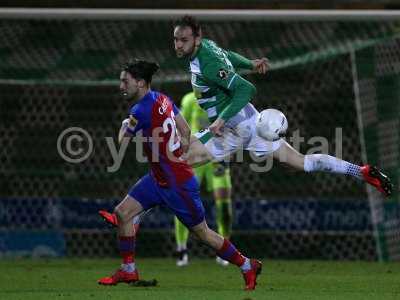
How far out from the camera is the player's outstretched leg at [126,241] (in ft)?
28.2

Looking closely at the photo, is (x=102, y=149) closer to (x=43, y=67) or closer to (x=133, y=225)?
(x=43, y=67)

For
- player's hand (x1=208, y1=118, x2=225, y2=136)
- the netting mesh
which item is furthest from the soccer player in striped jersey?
the netting mesh

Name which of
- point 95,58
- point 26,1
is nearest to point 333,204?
point 95,58

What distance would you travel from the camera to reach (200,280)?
997 centimetres

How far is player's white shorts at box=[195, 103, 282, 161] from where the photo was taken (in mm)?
9711

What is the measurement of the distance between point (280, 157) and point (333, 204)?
3.73 metres

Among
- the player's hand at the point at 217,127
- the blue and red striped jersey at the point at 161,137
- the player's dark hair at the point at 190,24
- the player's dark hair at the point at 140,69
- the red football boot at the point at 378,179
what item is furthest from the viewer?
the red football boot at the point at 378,179

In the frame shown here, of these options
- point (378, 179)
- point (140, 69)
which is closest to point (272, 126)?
point (378, 179)

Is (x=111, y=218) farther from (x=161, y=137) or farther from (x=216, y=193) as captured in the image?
(x=216, y=193)

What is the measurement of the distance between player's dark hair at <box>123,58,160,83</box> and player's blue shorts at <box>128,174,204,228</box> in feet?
2.68

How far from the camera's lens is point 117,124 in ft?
45.2

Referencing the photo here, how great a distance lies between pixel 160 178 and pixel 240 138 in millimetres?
1402

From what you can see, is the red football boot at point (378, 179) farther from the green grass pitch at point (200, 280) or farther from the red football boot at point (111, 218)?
the red football boot at point (111, 218)

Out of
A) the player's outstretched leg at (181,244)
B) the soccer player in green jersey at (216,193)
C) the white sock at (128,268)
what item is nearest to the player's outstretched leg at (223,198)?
the soccer player in green jersey at (216,193)
